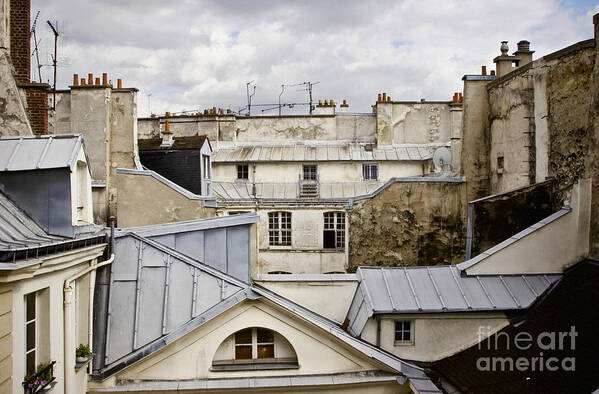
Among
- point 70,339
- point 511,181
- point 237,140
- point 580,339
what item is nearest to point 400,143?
point 237,140

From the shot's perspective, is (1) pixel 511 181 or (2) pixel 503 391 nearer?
(2) pixel 503 391

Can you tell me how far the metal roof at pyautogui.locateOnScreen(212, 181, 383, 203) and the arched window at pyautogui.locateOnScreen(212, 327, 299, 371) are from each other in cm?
1809

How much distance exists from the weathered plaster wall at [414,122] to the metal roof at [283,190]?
14.9 feet

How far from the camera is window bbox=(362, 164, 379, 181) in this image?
28.7 metres

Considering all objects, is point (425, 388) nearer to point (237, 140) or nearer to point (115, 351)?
point (115, 351)

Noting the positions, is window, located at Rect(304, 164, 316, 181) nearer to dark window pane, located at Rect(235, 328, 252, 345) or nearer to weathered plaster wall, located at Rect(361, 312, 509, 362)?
weathered plaster wall, located at Rect(361, 312, 509, 362)

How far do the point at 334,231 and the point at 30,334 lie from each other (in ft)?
64.5

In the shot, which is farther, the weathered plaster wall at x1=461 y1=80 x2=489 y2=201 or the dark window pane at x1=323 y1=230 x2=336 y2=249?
the dark window pane at x1=323 y1=230 x2=336 y2=249

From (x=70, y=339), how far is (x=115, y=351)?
1527 millimetres

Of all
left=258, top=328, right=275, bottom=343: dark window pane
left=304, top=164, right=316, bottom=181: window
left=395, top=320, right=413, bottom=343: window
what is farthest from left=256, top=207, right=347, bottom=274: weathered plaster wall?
left=258, top=328, right=275, bottom=343: dark window pane

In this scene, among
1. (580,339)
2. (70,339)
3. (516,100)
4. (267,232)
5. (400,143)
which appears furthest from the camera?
(400,143)

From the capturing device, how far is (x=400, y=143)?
3112cm

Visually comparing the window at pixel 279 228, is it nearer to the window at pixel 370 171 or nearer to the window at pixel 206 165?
the window at pixel 206 165

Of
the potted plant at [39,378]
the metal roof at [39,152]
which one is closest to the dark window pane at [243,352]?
the potted plant at [39,378]
